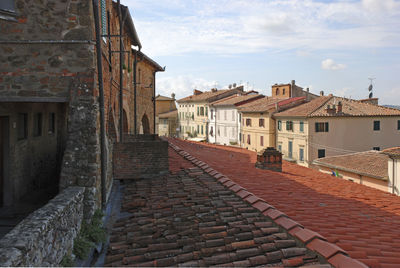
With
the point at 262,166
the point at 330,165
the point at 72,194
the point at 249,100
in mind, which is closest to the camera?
the point at 72,194

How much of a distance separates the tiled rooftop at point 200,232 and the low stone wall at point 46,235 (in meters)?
0.70

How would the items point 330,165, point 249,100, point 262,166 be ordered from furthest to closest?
point 249,100, point 330,165, point 262,166

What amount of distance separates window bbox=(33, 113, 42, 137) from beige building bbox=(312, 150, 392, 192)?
17497 mm

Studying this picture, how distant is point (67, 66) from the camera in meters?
6.29

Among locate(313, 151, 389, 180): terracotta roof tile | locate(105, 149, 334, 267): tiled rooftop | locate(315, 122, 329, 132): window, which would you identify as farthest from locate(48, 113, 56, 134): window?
locate(315, 122, 329, 132): window

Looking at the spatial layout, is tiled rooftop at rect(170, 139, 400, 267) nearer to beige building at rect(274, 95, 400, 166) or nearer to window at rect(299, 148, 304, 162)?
beige building at rect(274, 95, 400, 166)

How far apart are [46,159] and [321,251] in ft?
32.7

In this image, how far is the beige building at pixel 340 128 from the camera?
31891mm

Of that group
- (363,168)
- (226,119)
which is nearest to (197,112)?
(226,119)

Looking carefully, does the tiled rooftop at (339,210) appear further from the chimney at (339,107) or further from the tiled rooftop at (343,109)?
the chimney at (339,107)

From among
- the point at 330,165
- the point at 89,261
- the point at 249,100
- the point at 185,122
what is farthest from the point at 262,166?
the point at 185,122

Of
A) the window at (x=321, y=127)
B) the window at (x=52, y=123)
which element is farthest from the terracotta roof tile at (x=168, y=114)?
the window at (x=52, y=123)

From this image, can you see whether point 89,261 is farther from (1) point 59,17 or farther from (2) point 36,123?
(2) point 36,123

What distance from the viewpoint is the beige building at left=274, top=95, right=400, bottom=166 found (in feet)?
105
